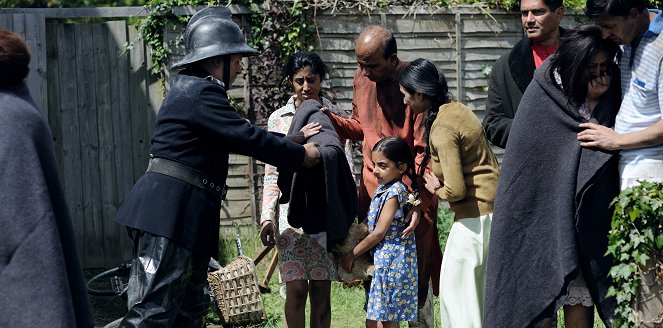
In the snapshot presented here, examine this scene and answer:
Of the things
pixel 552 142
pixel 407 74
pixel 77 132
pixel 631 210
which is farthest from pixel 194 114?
pixel 77 132

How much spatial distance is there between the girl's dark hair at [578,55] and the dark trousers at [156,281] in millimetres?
2027

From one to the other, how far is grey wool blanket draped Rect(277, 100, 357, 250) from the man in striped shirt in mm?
1496

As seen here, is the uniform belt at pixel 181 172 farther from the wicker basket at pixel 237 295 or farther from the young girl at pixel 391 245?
the wicker basket at pixel 237 295

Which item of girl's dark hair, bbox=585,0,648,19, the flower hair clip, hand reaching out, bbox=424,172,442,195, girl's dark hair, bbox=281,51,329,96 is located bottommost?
the flower hair clip

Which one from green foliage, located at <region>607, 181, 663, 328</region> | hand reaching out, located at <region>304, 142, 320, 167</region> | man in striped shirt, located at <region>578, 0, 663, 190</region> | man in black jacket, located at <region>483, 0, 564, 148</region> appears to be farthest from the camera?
man in black jacket, located at <region>483, 0, 564, 148</region>

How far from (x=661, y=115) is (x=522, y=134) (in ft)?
2.22

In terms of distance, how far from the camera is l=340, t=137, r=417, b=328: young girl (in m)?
6.02

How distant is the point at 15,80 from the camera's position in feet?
13.6

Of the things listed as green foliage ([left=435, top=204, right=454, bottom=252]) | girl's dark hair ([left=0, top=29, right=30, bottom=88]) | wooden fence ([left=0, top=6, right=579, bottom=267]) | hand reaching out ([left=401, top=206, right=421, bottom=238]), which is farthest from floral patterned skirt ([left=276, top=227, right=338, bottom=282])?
wooden fence ([left=0, top=6, right=579, bottom=267])

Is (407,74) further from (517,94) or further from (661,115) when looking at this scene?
(661,115)

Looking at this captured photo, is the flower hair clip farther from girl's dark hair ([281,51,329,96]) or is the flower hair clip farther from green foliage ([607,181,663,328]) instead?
green foliage ([607,181,663,328])

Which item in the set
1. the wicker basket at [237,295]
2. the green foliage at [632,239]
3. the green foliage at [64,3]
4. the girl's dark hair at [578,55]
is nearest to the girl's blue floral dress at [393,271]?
the girl's dark hair at [578,55]

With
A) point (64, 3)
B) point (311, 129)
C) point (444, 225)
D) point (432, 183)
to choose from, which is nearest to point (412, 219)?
point (432, 183)

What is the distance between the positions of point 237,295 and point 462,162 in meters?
2.39
